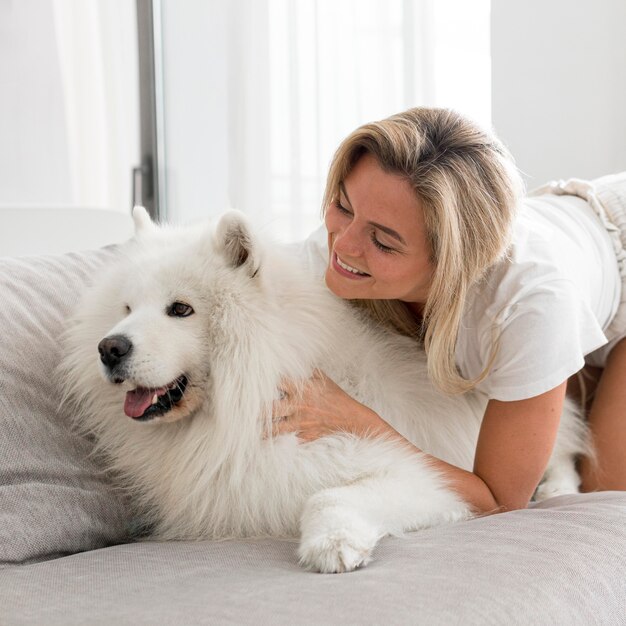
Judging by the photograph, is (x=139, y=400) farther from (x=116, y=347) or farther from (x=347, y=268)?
(x=347, y=268)

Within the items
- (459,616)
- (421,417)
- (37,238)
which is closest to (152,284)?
(421,417)

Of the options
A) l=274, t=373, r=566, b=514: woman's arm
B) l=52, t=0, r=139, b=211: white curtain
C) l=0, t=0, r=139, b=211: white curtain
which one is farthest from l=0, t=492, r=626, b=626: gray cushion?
l=52, t=0, r=139, b=211: white curtain

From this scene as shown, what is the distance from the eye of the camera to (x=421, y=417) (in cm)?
189

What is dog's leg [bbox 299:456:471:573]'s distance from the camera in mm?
1430

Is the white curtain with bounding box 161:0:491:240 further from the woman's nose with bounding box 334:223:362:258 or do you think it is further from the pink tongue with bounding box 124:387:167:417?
the pink tongue with bounding box 124:387:167:417

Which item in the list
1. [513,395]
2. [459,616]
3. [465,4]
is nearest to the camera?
[459,616]

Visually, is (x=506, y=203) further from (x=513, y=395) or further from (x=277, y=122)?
(x=277, y=122)

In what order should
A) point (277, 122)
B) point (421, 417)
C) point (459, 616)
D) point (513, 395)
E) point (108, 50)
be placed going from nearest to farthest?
point (459, 616) → point (513, 395) → point (421, 417) → point (277, 122) → point (108, 50)

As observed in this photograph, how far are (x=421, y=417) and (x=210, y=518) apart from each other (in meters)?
0.55

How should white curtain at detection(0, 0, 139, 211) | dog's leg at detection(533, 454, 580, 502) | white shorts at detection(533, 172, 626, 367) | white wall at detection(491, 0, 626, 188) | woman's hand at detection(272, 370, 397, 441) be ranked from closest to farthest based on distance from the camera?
woman's hand at detection(272, 370, 397, 441)
dog's leg at detection(533, 454, 580, 502)
white shorts at detection(533, 172, 626, 367)
white wall at detection(491, 0, 626, 188)
white curtain at detection(0, 0, 139, 211)

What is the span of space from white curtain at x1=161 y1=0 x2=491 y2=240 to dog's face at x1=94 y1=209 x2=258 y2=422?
156 centimetres

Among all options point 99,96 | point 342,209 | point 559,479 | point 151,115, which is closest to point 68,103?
point 99,96

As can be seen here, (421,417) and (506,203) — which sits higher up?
(506,203)

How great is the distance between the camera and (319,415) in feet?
5.58
